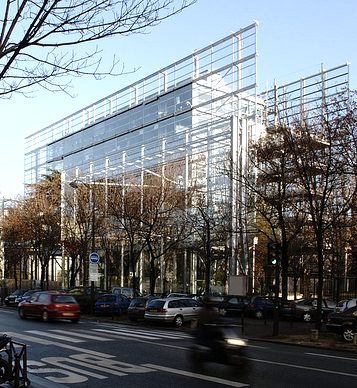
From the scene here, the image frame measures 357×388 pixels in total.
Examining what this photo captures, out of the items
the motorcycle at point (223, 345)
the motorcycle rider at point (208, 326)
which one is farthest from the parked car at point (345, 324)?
the motorcycle rider at point (208, 326)

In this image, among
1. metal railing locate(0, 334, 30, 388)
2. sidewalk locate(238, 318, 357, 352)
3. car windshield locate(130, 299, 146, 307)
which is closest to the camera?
metal railing locate(0, 334, 30, 388)

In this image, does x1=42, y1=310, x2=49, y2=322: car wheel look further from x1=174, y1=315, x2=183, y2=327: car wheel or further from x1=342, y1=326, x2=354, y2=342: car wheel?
x1=342, y1=326, x2=354, y2=342: car wheel

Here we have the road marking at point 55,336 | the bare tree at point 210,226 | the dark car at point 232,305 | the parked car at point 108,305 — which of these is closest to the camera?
the road marking at point 55,336

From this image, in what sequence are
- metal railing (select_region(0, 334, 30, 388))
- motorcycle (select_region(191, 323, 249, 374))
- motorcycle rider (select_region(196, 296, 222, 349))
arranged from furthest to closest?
1. motorcycle rider (select_region(196, 296, 222, 349))
2. motorcycle (select_region(191, 323, 249, 374))
3. metal railing (select_region(0, 334, 30, 388))

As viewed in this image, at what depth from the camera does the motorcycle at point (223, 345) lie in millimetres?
11891

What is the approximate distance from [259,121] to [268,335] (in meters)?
27.5

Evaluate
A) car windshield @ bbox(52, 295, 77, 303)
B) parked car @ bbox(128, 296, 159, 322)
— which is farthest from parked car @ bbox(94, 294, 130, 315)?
car windshield @ bbox(52, 295, 77, 303)

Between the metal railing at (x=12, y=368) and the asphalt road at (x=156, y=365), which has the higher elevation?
the metal railing at (x=12, y=368)

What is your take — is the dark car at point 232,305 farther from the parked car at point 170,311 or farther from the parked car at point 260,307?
the parked car at point 170,311

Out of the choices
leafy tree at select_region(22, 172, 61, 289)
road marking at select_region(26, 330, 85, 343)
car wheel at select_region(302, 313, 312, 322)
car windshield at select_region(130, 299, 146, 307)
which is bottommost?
car wheel at select_region(302, 313, 312, 322)

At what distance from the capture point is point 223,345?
11867mm

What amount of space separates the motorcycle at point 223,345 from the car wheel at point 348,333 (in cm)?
1043

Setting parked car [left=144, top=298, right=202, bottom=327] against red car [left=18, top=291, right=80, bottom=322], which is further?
red car [left=18, top=291, right=80, bottom=322]

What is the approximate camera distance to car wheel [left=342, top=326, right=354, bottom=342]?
21.3m
